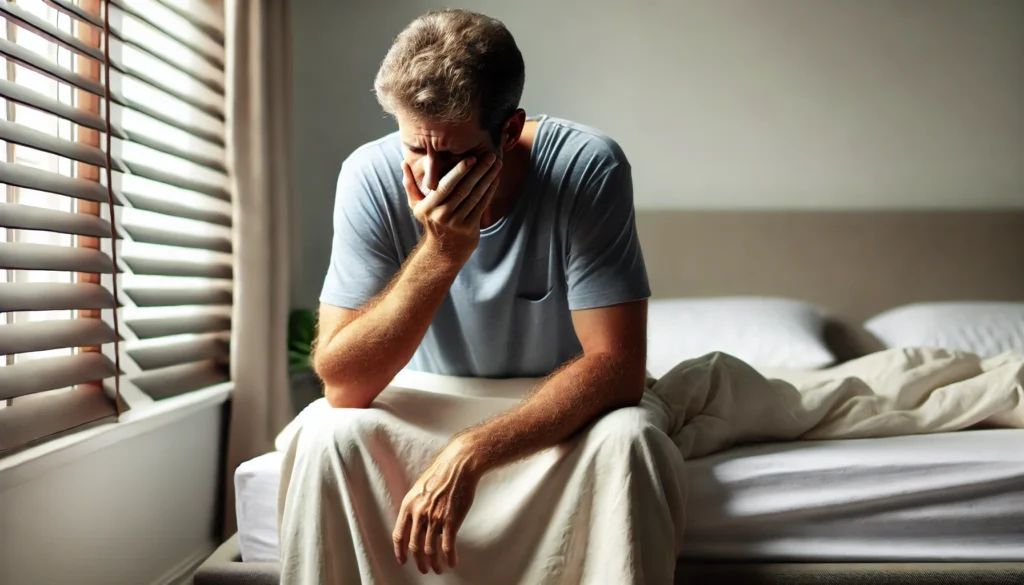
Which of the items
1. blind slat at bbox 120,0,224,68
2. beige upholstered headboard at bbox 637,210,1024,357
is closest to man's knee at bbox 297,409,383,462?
blind slat at bbox 120,0,224,68

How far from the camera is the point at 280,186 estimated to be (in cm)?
258

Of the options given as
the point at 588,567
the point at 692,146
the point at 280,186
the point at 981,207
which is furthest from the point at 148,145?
the point at 981,207

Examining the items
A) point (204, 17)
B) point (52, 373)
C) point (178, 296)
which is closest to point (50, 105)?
point (52, 373)

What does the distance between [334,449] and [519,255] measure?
0.44 m

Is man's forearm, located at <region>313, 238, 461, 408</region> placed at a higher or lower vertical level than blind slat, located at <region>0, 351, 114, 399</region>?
higher

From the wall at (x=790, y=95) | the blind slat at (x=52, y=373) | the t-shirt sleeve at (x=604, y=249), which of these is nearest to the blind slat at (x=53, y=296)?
the blind slat at (x=52, y=373)

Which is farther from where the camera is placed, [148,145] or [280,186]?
[280,186]

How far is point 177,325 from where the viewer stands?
2.12 meters

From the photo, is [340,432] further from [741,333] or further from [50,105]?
[741,333]

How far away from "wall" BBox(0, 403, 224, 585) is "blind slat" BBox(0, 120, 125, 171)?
1.82ft

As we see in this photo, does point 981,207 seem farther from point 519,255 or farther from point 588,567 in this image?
point 588,567

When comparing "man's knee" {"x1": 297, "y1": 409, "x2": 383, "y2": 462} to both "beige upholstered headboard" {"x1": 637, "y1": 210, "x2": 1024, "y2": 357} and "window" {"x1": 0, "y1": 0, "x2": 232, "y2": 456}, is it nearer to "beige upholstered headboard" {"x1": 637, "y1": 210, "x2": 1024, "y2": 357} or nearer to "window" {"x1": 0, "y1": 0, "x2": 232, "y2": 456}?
"window" {"x1": 0, "y1": 0, "x2": 232, "y2": 456}

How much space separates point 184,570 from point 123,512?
0.36 m

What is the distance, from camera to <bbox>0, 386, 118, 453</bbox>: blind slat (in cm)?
142
